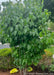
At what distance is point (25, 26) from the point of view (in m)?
1.80

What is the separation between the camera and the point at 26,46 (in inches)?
80.4

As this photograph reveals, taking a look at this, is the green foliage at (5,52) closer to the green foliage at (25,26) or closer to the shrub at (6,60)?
the shrub at (6,60)

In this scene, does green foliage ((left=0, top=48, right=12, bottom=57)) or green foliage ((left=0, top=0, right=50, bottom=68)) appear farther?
green foliage ((left=0, top=48, right=12, bottom=57))

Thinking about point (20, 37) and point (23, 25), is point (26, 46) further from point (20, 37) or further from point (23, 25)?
point (23, 25)

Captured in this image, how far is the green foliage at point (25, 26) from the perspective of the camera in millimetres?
1829

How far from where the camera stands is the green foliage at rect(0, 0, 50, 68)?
1.83 meters

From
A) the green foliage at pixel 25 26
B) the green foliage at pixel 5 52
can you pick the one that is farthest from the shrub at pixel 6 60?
the green foliage at pixel 25 26

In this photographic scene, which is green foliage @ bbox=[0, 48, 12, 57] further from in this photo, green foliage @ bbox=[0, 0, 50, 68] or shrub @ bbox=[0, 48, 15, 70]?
green foliage @ bbox=[0, 0, 50, 68]

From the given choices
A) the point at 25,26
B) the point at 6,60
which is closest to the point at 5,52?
the point at 6,60

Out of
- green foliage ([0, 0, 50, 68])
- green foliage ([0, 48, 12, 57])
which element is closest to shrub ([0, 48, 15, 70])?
green foliage ([0, 48, 12, 57])

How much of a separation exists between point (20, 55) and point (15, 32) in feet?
2.01

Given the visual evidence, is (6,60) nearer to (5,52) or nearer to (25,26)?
(5,52)

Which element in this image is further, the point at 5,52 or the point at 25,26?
the point at 5,52

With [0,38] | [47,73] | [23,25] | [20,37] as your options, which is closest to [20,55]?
[20,37]
